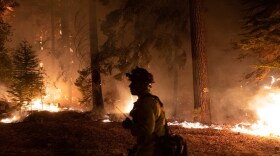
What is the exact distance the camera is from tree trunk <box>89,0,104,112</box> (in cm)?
2095

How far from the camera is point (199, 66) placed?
15523mm

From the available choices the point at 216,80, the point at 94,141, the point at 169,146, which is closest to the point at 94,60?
the point at 94,141

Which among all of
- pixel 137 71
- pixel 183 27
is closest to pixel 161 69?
pixel 183 27

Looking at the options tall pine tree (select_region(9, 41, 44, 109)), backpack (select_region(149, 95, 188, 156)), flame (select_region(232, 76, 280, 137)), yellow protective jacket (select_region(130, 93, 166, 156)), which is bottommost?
flame (select_region(232, 76, 280, 137))

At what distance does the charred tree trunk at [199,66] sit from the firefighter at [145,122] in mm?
11091

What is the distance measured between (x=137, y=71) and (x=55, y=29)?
3754cm

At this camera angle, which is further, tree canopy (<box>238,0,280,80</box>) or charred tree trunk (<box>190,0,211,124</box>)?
charred tree trunk (<box>190,0,211,124</box>)

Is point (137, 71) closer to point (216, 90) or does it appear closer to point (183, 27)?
point (183, 27)

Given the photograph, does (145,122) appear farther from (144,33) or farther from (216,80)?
(216,80)

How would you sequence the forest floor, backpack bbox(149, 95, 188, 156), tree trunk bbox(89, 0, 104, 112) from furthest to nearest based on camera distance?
tree trunk bbox(89, 0, 104, 112)
the forest floor
backpack bbox(149, 95, 188, 156)

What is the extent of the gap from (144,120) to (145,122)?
1.2 inches

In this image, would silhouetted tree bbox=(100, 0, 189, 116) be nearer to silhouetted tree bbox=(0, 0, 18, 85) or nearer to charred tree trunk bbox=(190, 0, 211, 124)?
charred tree trunk bbox=(190, 0, 211, 124)

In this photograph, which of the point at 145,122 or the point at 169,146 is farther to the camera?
the point at 169,146

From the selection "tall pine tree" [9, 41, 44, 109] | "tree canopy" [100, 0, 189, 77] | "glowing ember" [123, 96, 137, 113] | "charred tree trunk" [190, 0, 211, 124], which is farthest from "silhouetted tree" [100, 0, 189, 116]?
"charred tree trunk" [190, 0, 211, 124]
